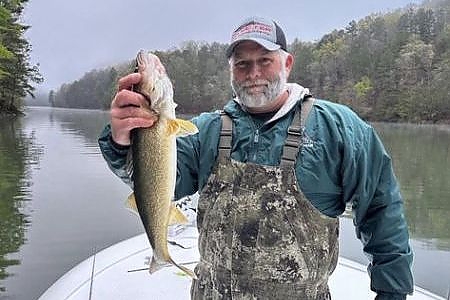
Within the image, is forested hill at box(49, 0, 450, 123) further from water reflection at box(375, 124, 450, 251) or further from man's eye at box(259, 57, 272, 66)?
man's eye at box(259, 57, 272, 66)

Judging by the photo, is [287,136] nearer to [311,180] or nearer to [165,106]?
[311,180]

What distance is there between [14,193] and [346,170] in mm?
12993

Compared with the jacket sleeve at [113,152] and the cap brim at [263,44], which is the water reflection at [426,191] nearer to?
the cap brim at [263,44]

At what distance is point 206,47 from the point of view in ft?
137

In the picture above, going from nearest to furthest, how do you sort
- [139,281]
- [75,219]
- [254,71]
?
[254,71], [139,281], [75,219]

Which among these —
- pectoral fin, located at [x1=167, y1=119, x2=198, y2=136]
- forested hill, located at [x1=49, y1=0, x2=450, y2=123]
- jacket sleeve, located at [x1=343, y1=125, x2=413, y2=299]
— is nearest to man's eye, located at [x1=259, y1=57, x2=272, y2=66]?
A: jacket sleeve, located at [x1=343, y1=125, x2=413, y2=299]

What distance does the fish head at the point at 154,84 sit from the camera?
165cm

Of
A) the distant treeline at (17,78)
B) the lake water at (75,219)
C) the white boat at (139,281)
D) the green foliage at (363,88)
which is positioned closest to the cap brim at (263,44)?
the white boat at (139,281)

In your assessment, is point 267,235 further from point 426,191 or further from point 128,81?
point 426,191

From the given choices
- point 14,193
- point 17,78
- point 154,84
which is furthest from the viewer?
point 17,78

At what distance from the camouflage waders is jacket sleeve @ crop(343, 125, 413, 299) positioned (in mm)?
175

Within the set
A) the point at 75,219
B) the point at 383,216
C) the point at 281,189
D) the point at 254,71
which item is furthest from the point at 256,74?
the point at 75,219

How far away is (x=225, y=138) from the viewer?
224 centimetres

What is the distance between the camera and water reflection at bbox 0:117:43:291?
8.75m
